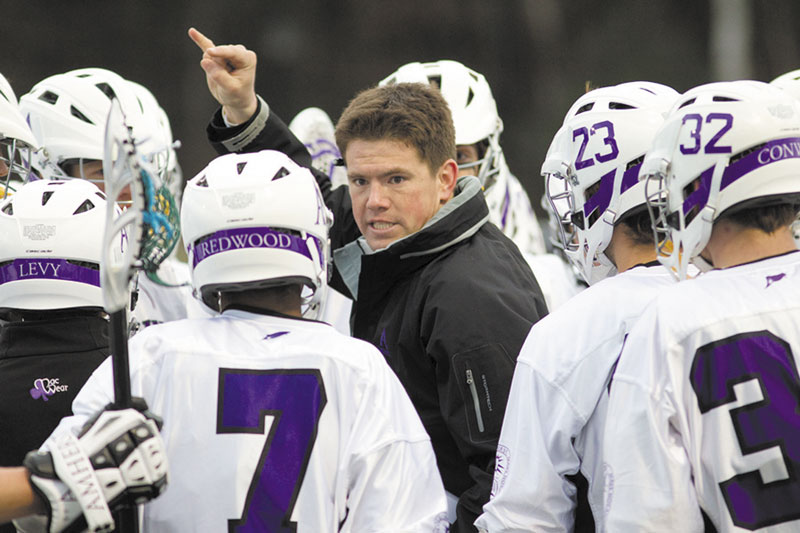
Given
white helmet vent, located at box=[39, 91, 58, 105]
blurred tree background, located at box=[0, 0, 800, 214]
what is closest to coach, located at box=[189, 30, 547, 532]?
white helmet vent, located at box=[39, 91, 58, 105]

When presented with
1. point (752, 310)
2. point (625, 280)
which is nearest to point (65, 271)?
point (625, 280)

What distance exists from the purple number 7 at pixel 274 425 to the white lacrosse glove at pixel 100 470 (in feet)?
1.44

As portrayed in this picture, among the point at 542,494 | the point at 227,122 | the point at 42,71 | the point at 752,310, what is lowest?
the point at 542,494

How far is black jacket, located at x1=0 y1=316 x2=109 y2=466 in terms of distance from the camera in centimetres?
325

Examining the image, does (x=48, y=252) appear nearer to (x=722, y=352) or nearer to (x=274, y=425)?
(x=274, y=425)

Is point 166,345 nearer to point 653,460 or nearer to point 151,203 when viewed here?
point 151,203

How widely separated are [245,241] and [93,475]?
0.86m

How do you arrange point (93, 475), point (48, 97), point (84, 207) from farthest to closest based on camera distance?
point (48, 97), point (84, 207), point (93, 475)

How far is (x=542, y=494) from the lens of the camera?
2971 millimetres

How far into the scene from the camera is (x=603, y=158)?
129 inches

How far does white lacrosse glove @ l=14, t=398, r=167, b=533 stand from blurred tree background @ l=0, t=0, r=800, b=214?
15383 millimetres

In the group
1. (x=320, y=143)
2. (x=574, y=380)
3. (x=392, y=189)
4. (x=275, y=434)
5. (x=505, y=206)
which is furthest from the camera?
(x=320, y=143)

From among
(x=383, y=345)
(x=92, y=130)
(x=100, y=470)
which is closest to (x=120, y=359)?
(x=100, y=470)

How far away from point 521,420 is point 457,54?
16220mm
